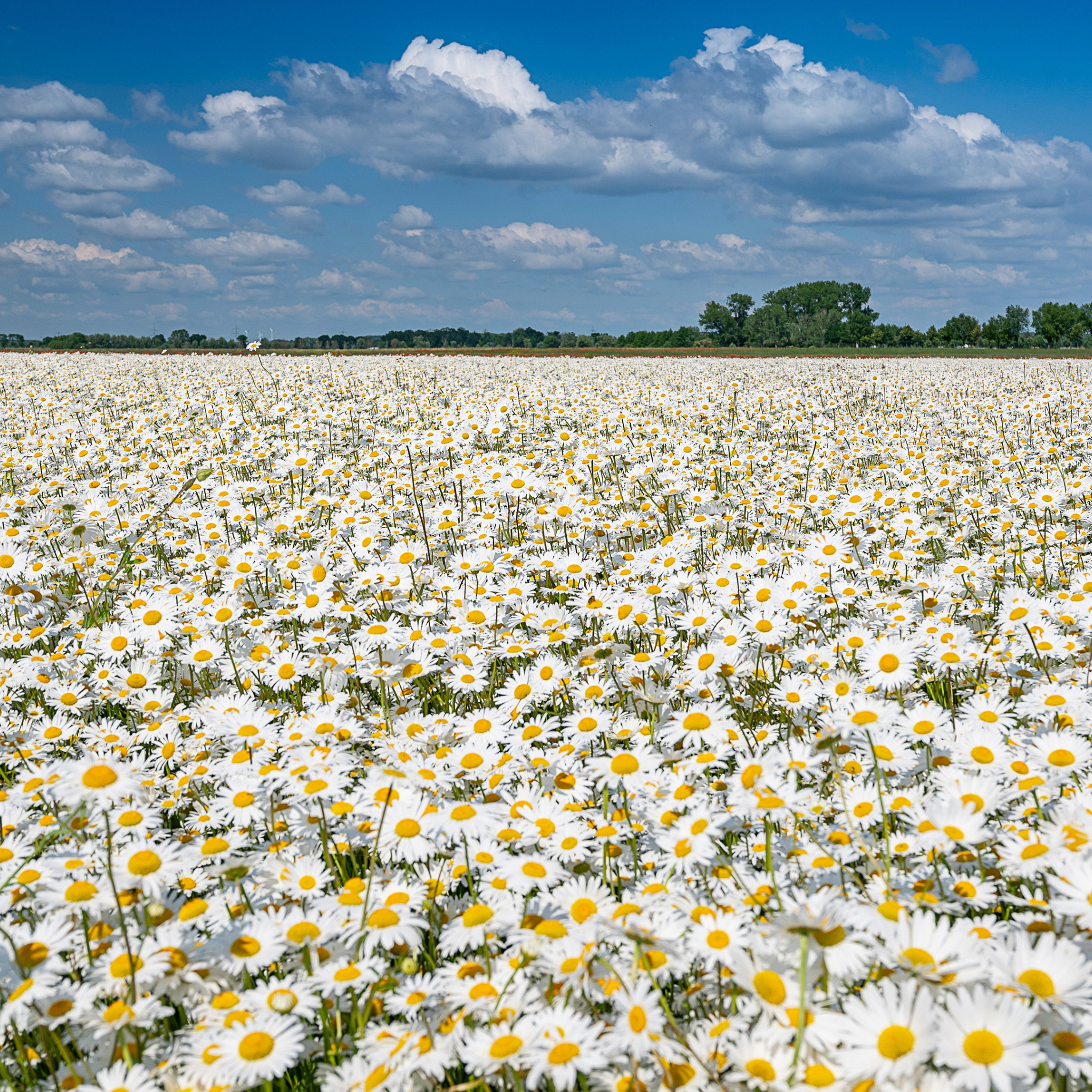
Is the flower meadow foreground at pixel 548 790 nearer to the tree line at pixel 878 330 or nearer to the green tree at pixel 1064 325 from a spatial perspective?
the tree line at pixel 878 330

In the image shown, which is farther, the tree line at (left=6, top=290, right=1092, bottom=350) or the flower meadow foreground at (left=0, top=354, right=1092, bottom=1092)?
the tree line at (left=6, top=290, right=1092, bottom=350)

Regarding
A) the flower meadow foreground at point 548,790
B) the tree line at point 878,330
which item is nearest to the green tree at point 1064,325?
the tree line at point 878,330

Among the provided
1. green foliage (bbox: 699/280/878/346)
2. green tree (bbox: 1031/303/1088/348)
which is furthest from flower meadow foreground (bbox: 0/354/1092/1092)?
green tree (bbox: 1031/303/1088/348)

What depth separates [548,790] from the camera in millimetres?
3012

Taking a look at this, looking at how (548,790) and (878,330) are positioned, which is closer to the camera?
(548,790)

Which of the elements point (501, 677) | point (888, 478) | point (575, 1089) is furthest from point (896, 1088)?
point (888, 478)

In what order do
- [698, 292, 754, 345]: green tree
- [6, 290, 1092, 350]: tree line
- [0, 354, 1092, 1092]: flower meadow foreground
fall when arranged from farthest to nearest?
[698, 292, 754, 345]: green tree → [6, 290, 1092, 350]: tree line → [0, 354, 1092, 1092]: flower meadow foreground

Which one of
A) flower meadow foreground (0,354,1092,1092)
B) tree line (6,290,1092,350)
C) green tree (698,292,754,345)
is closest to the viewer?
flower meadow foreground (0,354,1092,1092)

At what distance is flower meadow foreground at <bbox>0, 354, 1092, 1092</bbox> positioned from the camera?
1.84 meters

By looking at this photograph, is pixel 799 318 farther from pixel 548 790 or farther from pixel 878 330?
pixel 548 790

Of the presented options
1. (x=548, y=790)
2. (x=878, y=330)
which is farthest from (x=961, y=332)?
(x=548, y=790)

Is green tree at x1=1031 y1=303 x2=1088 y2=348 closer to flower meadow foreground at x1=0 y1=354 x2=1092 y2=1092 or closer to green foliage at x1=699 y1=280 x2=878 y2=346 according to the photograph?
green foliage at x1=699 y1=280 x2=878 y2=346

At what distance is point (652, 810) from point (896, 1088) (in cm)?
133

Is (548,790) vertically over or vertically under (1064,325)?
under
